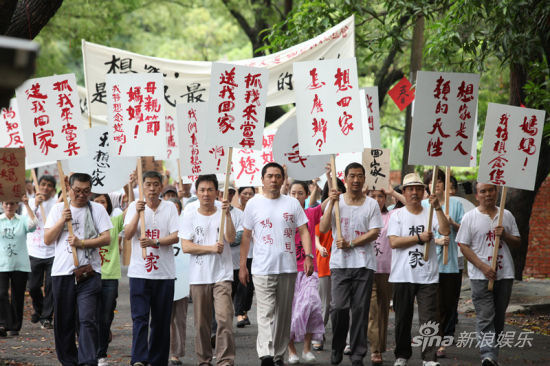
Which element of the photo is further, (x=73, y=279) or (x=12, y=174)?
(x=12, y=174)

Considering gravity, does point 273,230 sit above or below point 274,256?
above

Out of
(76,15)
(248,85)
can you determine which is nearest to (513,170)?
(248,85)

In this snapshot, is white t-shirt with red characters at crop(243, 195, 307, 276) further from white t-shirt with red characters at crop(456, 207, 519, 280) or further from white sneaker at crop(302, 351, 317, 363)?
white t-shirt with red characters at crop(456, 207, 519, 280)

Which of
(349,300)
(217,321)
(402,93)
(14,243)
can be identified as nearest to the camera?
(217,321)

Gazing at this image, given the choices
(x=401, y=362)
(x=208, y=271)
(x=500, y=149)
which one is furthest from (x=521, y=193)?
(x=208, y=271)

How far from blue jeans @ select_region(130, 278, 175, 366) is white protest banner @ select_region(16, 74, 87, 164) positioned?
1.60 metres

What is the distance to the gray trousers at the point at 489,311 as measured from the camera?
28.2 feet

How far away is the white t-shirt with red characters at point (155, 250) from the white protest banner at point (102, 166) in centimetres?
108

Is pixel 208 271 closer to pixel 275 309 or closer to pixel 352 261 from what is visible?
pixel 275 309

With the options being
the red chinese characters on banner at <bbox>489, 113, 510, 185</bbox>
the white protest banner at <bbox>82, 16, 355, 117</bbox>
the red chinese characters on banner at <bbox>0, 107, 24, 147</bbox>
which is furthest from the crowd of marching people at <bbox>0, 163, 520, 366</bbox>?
the red chinese characters on banner at <bbox>0, 107, 24, 147</bbox>

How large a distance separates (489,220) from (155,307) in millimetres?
3734

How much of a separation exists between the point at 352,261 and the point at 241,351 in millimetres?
2077

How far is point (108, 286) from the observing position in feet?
31.3

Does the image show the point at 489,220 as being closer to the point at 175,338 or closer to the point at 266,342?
the point at 266,342
